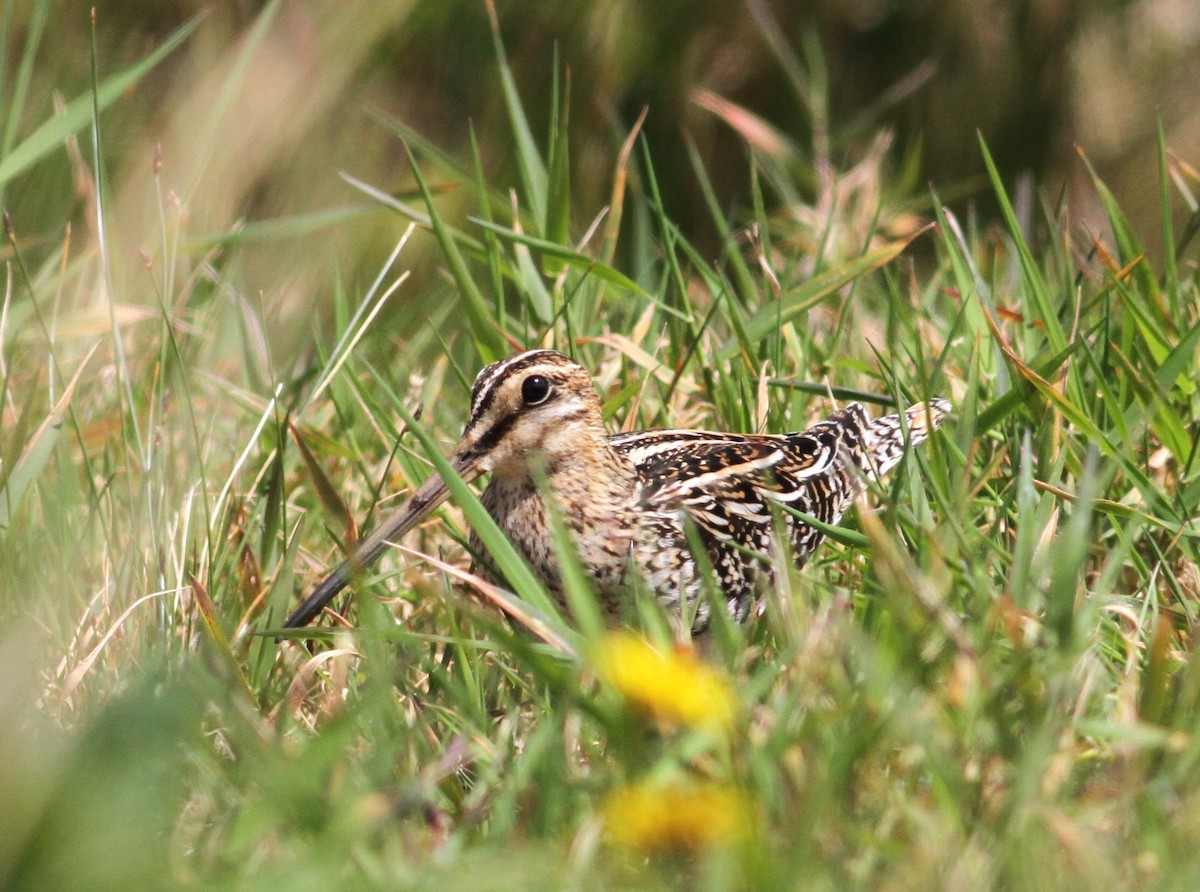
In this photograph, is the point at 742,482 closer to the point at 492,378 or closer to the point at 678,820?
the point at 492,378

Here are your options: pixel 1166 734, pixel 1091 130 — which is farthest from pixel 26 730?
pixel 1091 130

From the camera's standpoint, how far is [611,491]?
304cm

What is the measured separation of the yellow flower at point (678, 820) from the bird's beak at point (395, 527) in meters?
1.08

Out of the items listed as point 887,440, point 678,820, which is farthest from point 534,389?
point 678,820

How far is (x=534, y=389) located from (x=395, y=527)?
376 millimetres

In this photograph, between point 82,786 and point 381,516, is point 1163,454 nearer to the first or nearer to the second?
point 381,516

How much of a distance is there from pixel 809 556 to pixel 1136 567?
73 cm

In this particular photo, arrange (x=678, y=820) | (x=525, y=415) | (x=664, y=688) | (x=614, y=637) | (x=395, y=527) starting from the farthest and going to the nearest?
(x=525, y=415) → (x=395, y=527) → (x=614, y=637) → (x=664, y=688) → (x=678, y=820)

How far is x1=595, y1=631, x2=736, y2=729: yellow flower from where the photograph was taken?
1787mm

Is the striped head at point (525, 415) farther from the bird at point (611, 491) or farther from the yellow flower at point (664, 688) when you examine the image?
the yellow flower at point (664, 688)

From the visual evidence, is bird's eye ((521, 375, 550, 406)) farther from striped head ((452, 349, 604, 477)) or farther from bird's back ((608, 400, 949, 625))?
bird's back ((608, 400, 949, 625))

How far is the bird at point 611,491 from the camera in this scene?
2.89 metres

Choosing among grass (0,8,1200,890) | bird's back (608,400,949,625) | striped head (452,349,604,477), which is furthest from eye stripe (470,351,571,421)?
bird's back (608,400,949,625)

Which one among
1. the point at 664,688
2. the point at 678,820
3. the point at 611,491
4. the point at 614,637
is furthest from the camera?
the point at 611,491
